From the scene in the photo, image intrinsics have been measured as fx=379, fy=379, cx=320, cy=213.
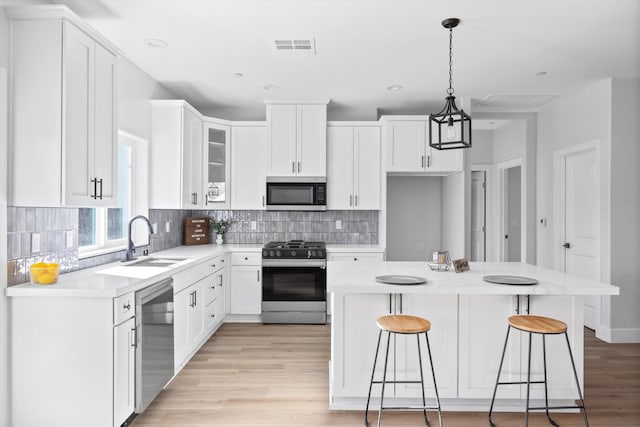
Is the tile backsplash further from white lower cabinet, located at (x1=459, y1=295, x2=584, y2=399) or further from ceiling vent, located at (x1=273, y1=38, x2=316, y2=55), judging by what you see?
white lower cabinet, located at (x1=459, y1=295, x2=584, y2=399)

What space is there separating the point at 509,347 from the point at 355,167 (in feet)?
9.03

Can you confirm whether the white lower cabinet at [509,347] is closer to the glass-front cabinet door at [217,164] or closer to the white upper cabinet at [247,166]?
the white upper cabinet at [247,166]

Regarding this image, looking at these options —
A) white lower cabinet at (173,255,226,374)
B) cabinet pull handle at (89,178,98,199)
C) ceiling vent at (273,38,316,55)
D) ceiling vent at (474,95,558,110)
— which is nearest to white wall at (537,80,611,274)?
ceiling vent at (474,95,558,110)

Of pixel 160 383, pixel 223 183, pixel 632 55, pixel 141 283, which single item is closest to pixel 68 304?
pixel 141 283

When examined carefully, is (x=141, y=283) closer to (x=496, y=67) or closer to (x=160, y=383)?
(x=160, y=383)

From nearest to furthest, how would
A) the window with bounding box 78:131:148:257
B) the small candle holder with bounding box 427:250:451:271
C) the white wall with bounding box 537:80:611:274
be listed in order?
the small candle holder with bounding box 427:250:451:271
the window with bounding box 78:131:148:257
the white wall with bounding box 537:80:611:274

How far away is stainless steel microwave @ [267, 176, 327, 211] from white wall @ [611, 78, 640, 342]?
306 centimetres

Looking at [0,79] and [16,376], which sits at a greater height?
[0,79]

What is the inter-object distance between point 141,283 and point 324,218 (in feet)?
9.63

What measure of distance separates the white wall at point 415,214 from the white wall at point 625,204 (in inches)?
80.0

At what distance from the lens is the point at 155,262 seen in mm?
3266

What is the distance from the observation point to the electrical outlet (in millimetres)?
2305

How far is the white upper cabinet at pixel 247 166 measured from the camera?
187 inches

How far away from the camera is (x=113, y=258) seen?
317 cm
